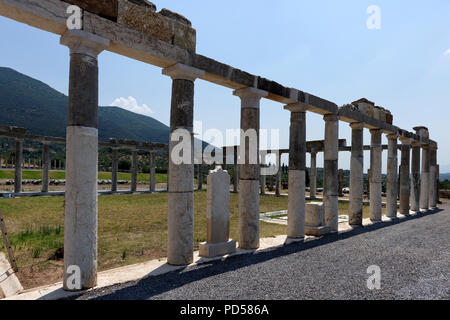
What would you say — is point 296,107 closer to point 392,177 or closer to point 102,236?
point 102,236

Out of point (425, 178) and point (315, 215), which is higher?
point (425, 178)

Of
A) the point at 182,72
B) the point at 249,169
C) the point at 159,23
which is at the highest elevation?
the point at 159,23

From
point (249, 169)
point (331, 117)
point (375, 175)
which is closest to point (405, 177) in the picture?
point (375, 175)

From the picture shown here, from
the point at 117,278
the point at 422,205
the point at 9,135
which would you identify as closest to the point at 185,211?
the point at 117,278

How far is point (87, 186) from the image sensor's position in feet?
20.1

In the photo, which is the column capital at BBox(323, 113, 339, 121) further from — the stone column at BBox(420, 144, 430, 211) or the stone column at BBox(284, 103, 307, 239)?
the stone column at BBox(420, 144, 430, 211)

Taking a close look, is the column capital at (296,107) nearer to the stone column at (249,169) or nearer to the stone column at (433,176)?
the stone column at (249,169)

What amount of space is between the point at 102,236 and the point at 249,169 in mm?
6392

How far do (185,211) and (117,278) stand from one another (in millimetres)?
2157

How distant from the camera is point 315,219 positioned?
12.3 metres

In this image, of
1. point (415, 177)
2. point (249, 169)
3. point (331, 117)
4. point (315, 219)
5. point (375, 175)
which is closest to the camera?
point (249, 169)

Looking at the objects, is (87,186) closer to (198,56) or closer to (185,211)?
(185,211)

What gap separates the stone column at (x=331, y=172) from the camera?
42.5 feet

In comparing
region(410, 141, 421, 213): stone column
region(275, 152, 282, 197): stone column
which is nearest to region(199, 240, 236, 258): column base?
region(410, 141, 421, 213): stone column
